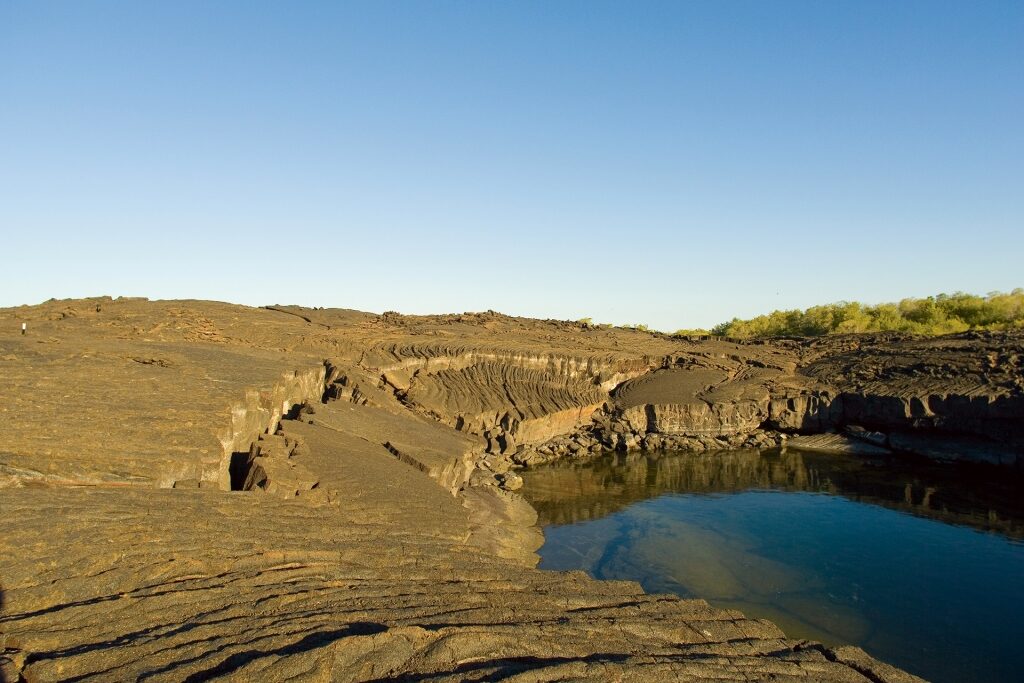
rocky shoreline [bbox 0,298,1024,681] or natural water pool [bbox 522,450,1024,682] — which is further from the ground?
rocky shoreline [bbox 0,298,1024,681]

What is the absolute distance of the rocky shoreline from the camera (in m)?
4.77

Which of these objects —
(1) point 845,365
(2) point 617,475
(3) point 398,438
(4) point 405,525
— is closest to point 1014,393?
(1) point 845,365

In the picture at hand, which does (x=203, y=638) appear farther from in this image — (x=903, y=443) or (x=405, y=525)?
(x=903, y=443)

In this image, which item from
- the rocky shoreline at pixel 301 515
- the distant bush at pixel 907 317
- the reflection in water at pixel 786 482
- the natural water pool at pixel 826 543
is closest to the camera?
the rocky shoreline at pixel 301 515

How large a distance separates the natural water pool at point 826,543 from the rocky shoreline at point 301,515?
1.58 meters

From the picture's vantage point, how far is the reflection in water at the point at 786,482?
17094mm

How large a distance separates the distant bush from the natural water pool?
21348 mm

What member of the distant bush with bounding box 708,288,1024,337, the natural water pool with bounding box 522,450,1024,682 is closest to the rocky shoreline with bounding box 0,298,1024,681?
the natural water pool with bounding box 522,450,1024,682

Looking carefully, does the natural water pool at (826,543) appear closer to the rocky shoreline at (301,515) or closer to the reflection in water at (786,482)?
the reflection in water at (786,482)

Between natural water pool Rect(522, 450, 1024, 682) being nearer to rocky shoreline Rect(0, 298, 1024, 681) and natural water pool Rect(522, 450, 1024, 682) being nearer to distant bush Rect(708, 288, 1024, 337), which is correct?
rocky shoreline Rect(0, 298, 1024, 681)

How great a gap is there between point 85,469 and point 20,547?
244 centimetres

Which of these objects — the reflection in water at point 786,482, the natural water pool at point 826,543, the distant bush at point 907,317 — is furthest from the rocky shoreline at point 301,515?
the distant bush at point 907,317

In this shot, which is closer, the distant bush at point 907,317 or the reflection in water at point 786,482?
the reflection in water at point 786,482

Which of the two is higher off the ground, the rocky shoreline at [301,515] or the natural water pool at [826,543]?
the rocky shoreline at [301,515]
